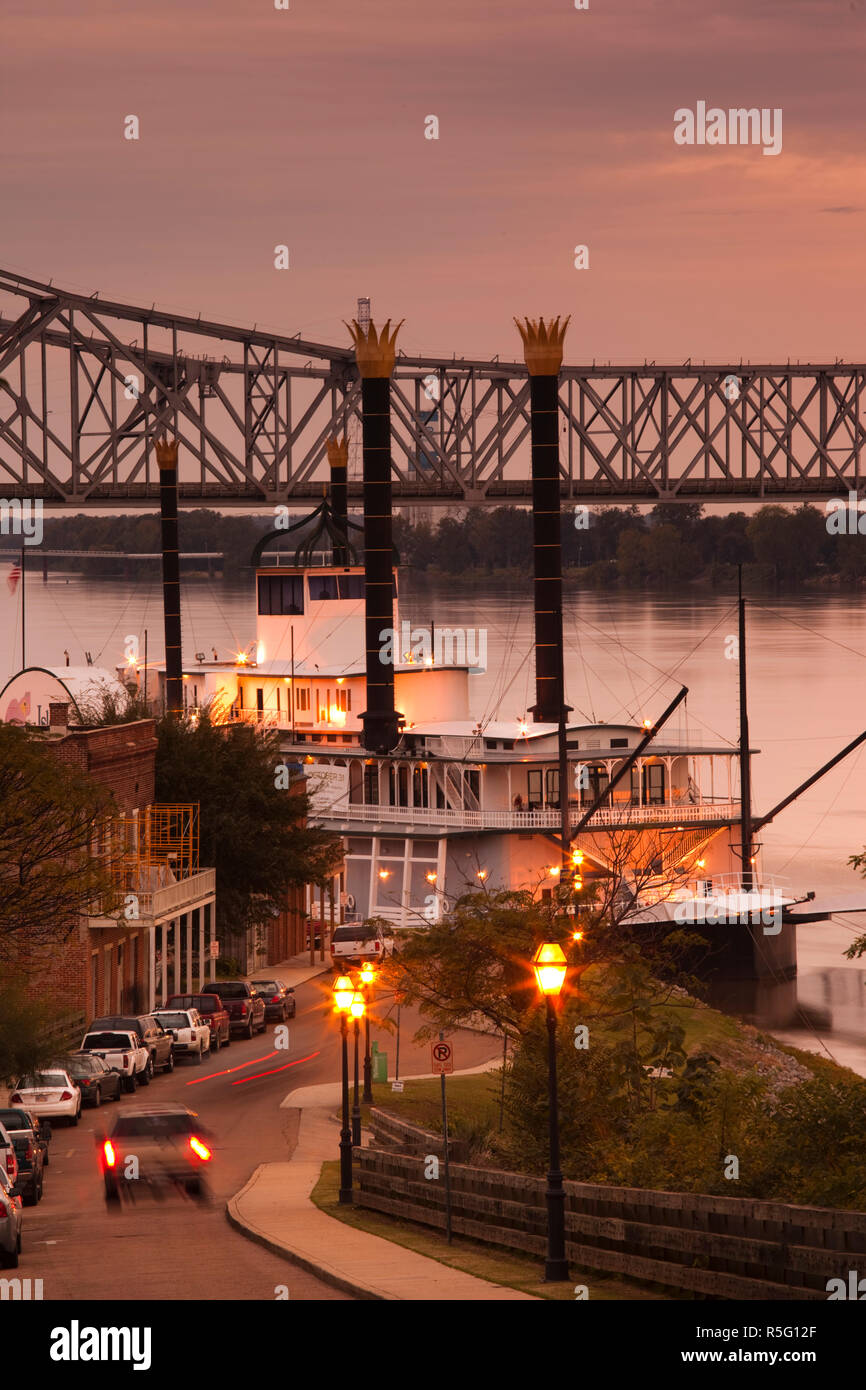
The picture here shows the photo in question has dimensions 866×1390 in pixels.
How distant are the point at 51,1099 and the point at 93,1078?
2.39 metres

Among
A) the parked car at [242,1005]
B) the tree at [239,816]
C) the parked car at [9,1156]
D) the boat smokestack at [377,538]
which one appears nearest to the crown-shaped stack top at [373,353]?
the boat smokestack at [377,538]

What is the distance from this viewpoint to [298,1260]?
18.9 metres

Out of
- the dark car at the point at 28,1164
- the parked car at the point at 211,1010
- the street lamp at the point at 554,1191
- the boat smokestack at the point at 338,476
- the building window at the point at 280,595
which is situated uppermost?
the boat smokestack at the point at 338,476

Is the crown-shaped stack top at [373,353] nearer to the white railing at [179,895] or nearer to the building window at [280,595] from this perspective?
the building window at [280,595]

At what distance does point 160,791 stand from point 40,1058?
20827 millimetres

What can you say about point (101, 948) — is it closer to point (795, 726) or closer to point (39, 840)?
point (39, 840)

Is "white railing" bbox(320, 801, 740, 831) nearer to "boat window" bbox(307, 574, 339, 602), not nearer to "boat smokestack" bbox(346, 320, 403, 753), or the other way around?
"boat smokestack" bbox(346, 320, 403, 753)

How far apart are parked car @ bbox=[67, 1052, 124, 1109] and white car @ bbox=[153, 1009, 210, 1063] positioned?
4855mm

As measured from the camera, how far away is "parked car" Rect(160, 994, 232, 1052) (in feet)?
141

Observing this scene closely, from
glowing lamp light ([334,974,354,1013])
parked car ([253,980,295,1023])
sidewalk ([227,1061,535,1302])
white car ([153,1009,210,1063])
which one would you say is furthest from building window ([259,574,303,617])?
glowing lamp light ([334,974,354,1013])

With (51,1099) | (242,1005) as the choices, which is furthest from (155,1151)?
(242,1005)

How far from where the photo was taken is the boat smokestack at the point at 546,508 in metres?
84.1

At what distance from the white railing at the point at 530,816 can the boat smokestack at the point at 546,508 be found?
16.5 meters
